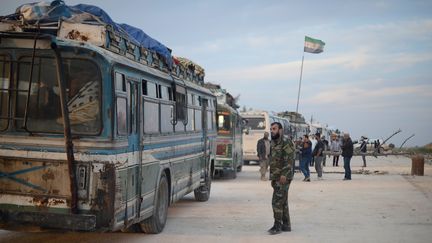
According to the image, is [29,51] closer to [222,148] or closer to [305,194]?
[305,194]

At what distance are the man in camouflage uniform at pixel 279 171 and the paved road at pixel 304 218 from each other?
379mm

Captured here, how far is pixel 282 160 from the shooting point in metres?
10.5

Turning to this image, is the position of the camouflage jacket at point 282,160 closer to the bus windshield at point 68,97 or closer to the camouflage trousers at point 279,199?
the camouflage trousers at point 279,199

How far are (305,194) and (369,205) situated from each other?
2971mm

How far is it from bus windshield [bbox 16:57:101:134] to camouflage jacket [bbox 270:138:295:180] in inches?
159

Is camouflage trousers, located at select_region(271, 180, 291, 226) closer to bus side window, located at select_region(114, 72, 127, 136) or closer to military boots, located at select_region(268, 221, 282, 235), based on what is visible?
military boots, located at select_region(268, 221, 282, 235)

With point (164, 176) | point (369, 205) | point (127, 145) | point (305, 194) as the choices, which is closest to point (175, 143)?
point (164, 176)

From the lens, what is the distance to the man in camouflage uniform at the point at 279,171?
10.5 m

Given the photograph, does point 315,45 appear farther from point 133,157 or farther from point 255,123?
point 133,157

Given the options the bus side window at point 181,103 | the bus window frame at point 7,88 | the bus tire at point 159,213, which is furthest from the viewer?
the bus side window at point 181,103

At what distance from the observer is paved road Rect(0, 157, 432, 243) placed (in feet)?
32.3

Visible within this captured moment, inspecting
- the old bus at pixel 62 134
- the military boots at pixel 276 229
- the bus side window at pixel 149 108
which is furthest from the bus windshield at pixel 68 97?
the military boots at pixel 276 229

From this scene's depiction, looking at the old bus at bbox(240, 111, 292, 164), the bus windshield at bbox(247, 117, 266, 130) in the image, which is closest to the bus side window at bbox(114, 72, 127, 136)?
the old bus at bbox(240, 111, 292, 164)

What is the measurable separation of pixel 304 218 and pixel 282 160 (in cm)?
246
